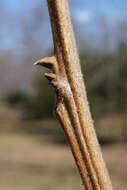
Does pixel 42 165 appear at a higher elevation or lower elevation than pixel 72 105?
lower

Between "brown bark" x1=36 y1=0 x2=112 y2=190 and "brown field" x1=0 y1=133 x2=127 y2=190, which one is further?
"brown field" x1=0 y1=133 x2=127 y2=190

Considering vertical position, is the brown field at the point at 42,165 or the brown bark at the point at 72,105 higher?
the brown bark at the point at 72,105

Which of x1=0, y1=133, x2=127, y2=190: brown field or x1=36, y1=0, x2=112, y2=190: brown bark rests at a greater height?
x1=36, y1=0, x2=112, y2=190: brown bark

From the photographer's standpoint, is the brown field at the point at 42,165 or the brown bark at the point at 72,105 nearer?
the brown bark at the point at 72,105

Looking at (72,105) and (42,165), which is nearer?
(72,105)
